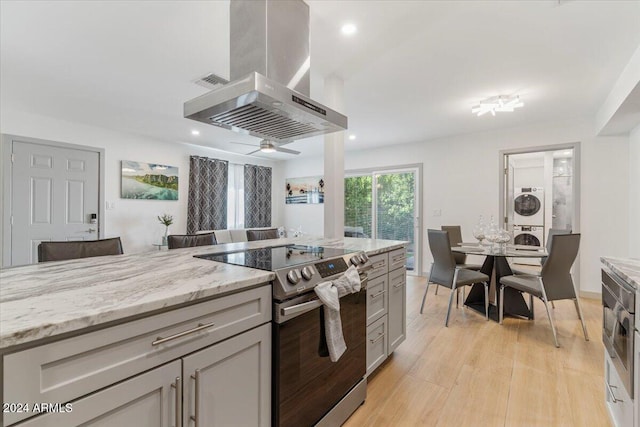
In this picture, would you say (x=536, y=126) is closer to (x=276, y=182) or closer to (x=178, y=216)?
(x=276, y=182)

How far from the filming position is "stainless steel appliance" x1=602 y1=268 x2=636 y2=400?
3.87 ft

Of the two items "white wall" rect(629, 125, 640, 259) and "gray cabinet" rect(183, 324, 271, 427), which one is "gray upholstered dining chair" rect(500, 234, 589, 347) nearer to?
"white wall" rect(629, 125, 640, 259)

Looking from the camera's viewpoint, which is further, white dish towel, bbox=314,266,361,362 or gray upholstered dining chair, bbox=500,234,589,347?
gray upholstered dining chair, bbox=500,234,589,347

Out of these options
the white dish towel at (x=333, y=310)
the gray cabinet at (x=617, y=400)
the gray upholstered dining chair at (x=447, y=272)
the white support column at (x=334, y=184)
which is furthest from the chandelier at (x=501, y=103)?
the white dish towel at (x=333, y=310)

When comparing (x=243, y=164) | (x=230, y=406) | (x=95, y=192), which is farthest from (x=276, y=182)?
(x=230, y=406)

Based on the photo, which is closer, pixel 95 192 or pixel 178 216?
pixel 95 192

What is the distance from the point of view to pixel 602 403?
1.72 metres

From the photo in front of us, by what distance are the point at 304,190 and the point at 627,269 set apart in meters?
5.89

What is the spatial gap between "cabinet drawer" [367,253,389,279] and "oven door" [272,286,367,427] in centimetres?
28

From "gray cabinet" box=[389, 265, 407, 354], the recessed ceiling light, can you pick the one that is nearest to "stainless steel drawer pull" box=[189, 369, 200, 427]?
"gray cabinet" box=[389, 265, 407, 354]

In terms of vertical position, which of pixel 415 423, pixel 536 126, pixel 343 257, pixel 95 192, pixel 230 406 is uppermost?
pixel 536 126

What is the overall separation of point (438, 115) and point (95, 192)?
16.7ft

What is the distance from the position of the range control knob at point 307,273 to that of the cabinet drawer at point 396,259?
38.5 inches

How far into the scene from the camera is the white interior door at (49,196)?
365 centimetres
